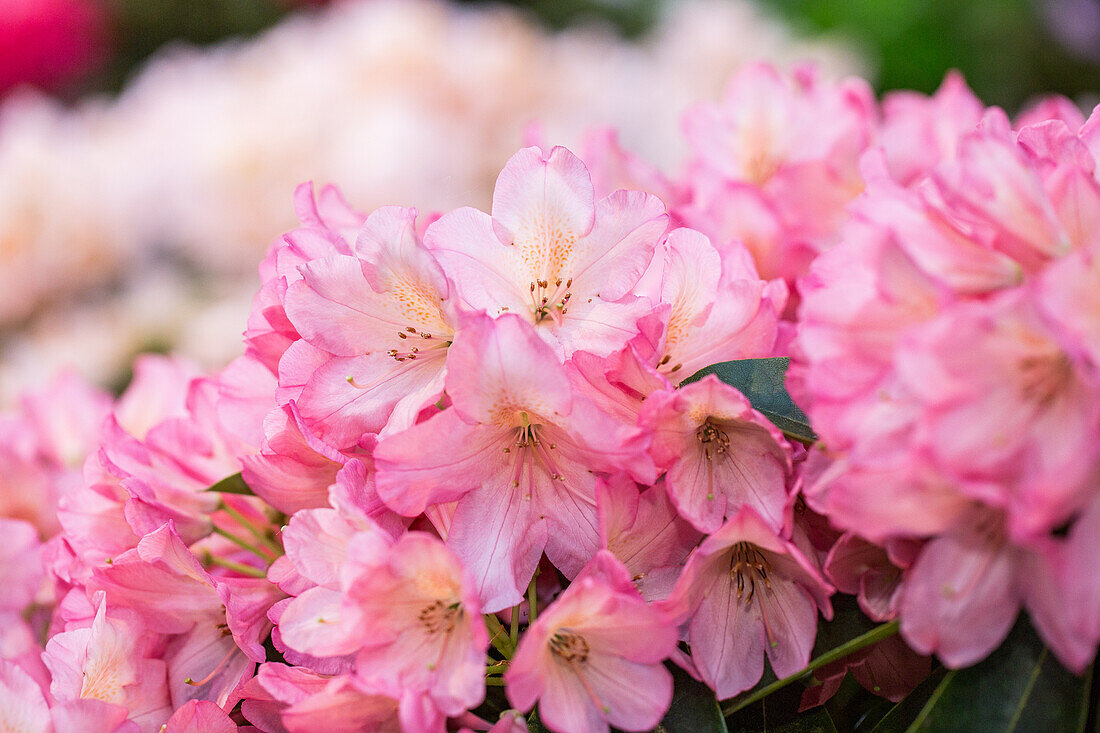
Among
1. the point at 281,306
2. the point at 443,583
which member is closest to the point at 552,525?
the point at 443,583

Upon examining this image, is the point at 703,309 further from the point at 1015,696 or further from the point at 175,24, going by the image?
the point at 175,24

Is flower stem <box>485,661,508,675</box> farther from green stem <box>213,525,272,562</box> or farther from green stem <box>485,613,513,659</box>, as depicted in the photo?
green stem <box>213,525,272,562</box>

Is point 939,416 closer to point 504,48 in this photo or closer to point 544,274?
point 544,274

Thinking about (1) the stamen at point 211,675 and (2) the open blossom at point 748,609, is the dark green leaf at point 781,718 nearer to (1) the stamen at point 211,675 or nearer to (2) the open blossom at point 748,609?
(2) the open blossom at point 748,609

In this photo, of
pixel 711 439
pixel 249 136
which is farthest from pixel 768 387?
pixel 249 136

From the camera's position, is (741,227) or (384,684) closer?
(384,684)

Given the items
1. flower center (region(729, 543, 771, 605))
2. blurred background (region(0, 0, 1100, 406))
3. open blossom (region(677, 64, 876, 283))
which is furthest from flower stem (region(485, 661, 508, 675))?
blurred background (region(0, 0, 1100, 406))
